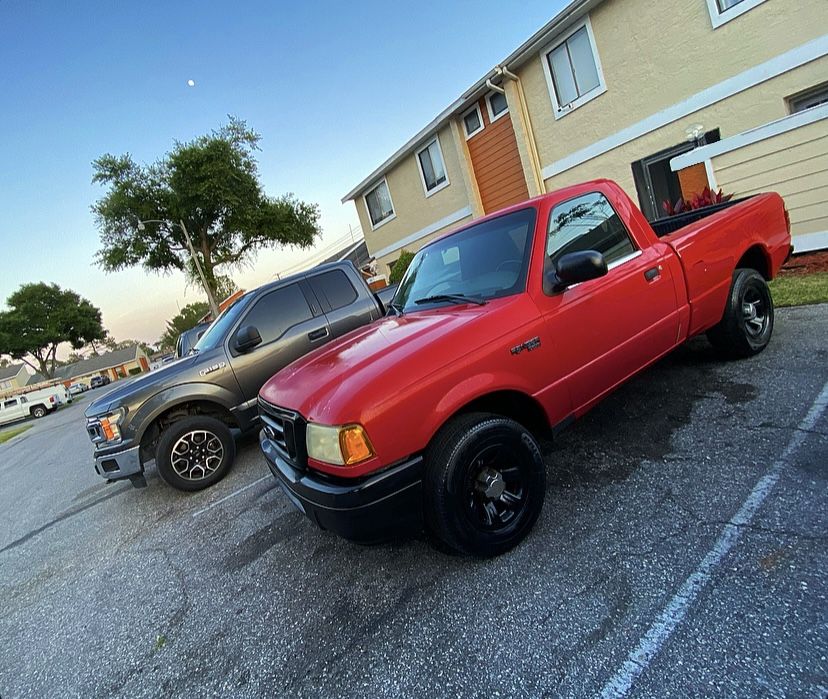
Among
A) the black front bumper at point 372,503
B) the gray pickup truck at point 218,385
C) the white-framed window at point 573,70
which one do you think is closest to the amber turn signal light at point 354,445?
the black front bumper at point 372,503

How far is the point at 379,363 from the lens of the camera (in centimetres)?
238

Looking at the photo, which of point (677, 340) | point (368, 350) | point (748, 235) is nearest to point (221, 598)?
point (368, 350)

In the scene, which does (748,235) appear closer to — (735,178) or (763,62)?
(735,178)

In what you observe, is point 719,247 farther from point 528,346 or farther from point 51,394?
point 51,394

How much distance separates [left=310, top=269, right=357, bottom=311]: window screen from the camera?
579cm

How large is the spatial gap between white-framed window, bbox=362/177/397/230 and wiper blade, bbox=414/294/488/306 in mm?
14564

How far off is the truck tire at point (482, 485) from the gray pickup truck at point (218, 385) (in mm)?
3325

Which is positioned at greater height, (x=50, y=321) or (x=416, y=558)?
(x=50, y=321)

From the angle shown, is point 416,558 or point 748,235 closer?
point 416,558

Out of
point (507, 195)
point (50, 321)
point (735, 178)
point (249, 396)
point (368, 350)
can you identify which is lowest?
point (249, 396)

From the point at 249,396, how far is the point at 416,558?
10.5 feet

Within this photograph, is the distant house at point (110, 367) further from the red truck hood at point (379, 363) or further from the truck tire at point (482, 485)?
the truck tire at point (482, 485)

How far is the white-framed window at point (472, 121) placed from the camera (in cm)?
1279

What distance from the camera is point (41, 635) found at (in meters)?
3.07
